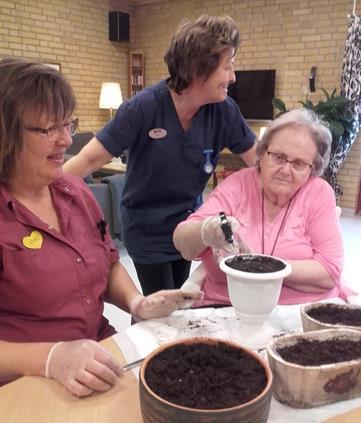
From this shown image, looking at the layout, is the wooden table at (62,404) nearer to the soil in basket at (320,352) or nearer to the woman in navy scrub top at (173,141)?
the soil in basket at (320,352)

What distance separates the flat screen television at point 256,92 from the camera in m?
5.73

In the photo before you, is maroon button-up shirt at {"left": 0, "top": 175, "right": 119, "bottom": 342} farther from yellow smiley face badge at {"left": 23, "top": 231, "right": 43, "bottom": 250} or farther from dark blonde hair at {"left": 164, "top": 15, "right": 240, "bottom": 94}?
dark blonde hair at {"left": 164, "top": 15, "right": 240, "bottom": 94}

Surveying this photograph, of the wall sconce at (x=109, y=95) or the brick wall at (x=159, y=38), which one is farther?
the wall sconce at (x=109, y=95)

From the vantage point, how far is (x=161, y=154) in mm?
1712

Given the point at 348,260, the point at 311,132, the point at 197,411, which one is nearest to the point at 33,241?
the point at 197,411

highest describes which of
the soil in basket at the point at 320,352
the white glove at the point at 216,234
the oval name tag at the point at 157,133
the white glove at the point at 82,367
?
the oval name tag at the point at 157,133

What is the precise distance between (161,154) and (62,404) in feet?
3.60

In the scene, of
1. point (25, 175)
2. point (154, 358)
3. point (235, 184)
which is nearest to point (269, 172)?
point (235, 184)

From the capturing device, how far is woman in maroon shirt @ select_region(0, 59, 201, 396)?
3.29ft

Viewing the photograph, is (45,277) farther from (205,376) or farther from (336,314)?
(336,314)

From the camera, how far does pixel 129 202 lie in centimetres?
186

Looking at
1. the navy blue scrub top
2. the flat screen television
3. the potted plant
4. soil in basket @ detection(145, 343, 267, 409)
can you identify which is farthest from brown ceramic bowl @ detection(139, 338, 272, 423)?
the flat screen television

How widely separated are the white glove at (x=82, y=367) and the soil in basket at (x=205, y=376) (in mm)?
170

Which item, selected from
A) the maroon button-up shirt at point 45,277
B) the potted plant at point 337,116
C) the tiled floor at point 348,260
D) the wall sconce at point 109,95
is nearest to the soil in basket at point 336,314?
the maroon button-up shirt at point 45,277
